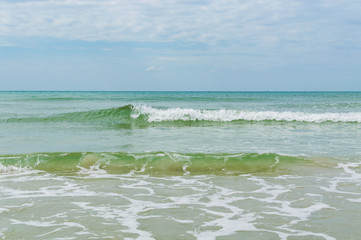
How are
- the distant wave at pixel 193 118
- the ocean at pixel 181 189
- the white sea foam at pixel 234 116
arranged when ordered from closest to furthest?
1. the ocean at pixel 181 189
2. the distant wave at pixel 193 118
3. the white sea foam at pixel 234 116

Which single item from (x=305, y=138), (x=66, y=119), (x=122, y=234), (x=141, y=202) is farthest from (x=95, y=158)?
(x=66, y=119)

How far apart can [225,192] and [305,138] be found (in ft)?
24.0

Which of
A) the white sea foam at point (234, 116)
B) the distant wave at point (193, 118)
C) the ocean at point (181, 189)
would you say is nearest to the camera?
the ocean at point (181, 189)

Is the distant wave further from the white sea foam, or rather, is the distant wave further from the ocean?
the ocean

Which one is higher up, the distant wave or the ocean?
the distant wave

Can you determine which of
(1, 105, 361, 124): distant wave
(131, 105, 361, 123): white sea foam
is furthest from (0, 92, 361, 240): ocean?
(131, 105, 361, 123): white sea foam

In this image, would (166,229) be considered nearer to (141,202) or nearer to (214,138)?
(141,202)

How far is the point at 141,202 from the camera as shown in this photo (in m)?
5.70

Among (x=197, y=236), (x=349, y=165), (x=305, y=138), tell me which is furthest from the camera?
(x=305, y=138)

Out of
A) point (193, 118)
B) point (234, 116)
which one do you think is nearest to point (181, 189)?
point (193, 118)

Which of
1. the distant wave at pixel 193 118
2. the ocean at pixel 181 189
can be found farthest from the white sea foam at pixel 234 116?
the ocean at pixel 181 189

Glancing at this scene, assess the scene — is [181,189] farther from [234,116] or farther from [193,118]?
[234,116]

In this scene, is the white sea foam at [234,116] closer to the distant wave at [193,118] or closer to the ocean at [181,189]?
the distant wave at [193,118]

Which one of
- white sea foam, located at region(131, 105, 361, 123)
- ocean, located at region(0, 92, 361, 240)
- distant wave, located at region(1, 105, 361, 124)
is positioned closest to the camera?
ocean, located at region(0, 92, 361, 240)
